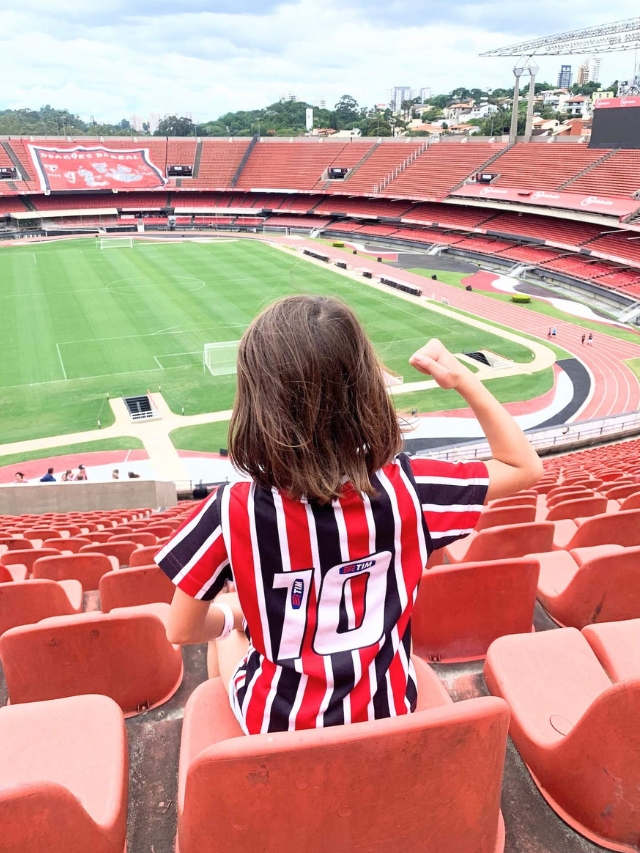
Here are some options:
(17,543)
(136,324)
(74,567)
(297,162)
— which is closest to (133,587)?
(74,567)

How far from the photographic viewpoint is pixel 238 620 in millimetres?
2295

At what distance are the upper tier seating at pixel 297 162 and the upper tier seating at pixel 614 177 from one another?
89.4 feet

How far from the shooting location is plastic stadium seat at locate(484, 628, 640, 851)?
182cm

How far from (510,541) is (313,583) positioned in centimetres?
307

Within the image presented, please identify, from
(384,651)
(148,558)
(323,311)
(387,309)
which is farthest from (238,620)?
(387,309)

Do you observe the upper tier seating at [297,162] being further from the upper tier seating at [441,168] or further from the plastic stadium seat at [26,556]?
the plastic stadium seat at [26,556]

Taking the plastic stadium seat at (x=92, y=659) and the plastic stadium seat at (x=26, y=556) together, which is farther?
the plastic stadium seat at (x=26, y=556)

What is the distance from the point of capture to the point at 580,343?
27672 mm

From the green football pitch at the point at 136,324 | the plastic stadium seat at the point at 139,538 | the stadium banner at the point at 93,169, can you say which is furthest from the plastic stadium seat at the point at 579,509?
the stadium banner at the point at 93,169

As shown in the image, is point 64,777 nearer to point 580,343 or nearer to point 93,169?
point 580,343

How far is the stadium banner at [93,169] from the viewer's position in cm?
6109

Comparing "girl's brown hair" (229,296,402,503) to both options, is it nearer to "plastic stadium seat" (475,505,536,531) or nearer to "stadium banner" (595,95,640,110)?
"plastic stadium seat" (475,505,536,531)

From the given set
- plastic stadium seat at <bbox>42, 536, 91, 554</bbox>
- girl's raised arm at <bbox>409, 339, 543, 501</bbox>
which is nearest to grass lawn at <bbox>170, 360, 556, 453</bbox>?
plastic stadium seat at <bbox>42, 536, 91, 554</bbox>

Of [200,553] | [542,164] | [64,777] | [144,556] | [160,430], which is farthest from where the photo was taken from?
[542,164]
